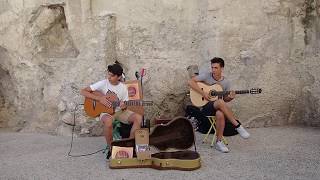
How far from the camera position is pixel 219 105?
18.9ft

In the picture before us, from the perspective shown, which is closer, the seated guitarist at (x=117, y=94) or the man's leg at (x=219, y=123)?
the seated guitarist at (x=117, y=94)

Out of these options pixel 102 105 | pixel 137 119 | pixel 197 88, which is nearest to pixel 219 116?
pixel 197 88

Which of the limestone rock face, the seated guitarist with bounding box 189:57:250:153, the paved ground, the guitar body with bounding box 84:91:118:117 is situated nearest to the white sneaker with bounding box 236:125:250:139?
the seated guitarist with bounding box 189:57:250:153

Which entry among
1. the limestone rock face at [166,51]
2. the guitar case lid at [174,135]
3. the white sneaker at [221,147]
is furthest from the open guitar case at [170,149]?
the limestone rock face at [166,51]

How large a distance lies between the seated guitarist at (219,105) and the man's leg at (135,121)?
32.3 inches

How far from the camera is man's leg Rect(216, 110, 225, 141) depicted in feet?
19.0

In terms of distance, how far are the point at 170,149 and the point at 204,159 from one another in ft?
1.34

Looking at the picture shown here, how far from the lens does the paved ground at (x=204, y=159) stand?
4.86 meters

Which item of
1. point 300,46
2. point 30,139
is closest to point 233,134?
point 300,46

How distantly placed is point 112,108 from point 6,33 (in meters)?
2.67

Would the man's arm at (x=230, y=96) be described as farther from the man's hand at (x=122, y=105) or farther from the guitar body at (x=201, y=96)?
the man's hand at (x=122, y=105)

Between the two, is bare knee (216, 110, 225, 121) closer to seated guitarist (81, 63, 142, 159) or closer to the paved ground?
the paved ground

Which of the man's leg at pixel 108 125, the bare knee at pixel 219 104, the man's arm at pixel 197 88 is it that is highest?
the man's arm at pixel 197 88

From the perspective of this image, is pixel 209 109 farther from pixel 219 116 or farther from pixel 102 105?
pixel 102 105
